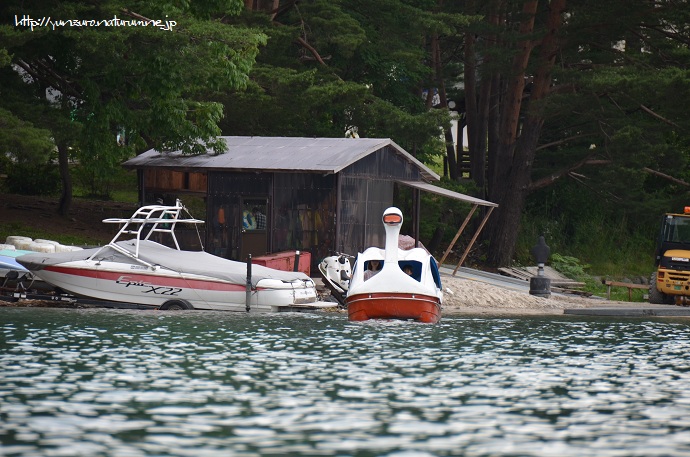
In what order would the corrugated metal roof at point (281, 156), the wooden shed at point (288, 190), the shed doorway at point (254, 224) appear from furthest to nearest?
the shed doorway at point (254, 224)
the wooden shed at point (288, 190)
the corrugated metal roof at point (281, 156)

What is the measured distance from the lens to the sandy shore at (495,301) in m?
33.3

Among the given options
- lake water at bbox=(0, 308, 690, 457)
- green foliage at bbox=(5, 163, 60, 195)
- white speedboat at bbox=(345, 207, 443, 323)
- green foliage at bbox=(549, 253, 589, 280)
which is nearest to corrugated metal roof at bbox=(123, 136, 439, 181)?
white speedboat at bbox=(345, 207, 443, 323)

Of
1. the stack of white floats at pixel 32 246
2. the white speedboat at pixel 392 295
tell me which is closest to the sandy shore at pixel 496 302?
the white speedboat at pixel 392 295

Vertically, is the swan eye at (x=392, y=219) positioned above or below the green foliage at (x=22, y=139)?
below

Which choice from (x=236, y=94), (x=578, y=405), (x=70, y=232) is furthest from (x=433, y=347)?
(x=70, y=232)

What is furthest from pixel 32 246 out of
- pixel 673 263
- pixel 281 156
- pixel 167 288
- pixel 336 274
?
pixel 673 263

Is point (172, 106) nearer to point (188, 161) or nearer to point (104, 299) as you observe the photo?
point (188, 161)

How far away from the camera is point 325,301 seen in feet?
108

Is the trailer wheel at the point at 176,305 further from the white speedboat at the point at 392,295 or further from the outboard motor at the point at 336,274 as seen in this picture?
the outboard motor at the point at 336,274

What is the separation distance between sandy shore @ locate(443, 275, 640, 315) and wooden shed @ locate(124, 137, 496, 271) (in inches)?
139

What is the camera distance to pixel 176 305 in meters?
29.3

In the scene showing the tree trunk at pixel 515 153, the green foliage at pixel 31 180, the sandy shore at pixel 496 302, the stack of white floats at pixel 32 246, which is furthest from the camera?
the green foliage at pixel 31 180

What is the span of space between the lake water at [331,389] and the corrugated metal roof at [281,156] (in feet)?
28.6

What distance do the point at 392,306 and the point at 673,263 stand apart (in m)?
12.5
